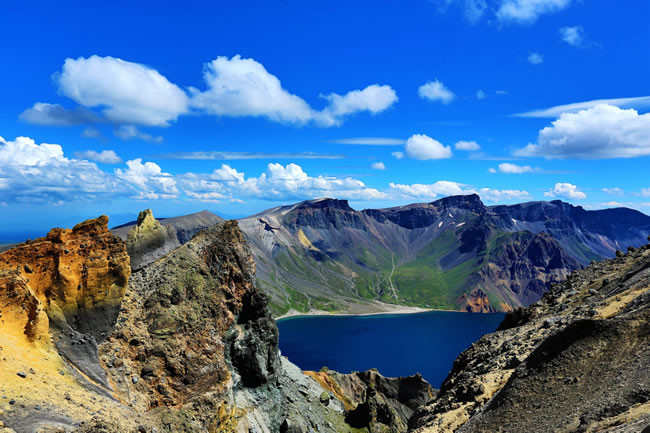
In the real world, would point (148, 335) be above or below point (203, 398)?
above

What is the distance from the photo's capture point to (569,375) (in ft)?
86.8

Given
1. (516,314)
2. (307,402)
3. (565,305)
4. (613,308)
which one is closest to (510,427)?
(613,308)

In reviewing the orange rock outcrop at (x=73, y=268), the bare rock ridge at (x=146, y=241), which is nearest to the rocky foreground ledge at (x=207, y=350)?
the orange rock outcrop at (x=73, y=268)

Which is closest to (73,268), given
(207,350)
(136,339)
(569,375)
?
(136,339)

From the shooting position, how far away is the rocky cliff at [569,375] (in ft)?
72.0

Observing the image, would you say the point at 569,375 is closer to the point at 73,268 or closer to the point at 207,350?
the point at 207,350

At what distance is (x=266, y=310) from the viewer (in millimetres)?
60500

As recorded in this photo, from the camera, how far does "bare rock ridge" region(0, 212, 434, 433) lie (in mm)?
22859

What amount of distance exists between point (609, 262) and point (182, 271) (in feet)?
198

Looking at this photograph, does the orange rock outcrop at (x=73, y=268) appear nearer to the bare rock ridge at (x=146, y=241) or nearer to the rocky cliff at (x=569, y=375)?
the bare rock ridge at (x=146, y=241)

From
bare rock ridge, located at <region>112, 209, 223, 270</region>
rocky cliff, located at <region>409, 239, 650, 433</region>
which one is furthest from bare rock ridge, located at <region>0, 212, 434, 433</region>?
rocky cliff, located at <region>409, 239, 650, 433</region>

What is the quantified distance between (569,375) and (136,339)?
129ft

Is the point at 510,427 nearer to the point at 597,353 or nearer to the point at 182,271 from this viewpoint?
the point at 597,353

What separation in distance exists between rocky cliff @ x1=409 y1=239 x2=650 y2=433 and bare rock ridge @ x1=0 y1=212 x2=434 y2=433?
24993 mm
